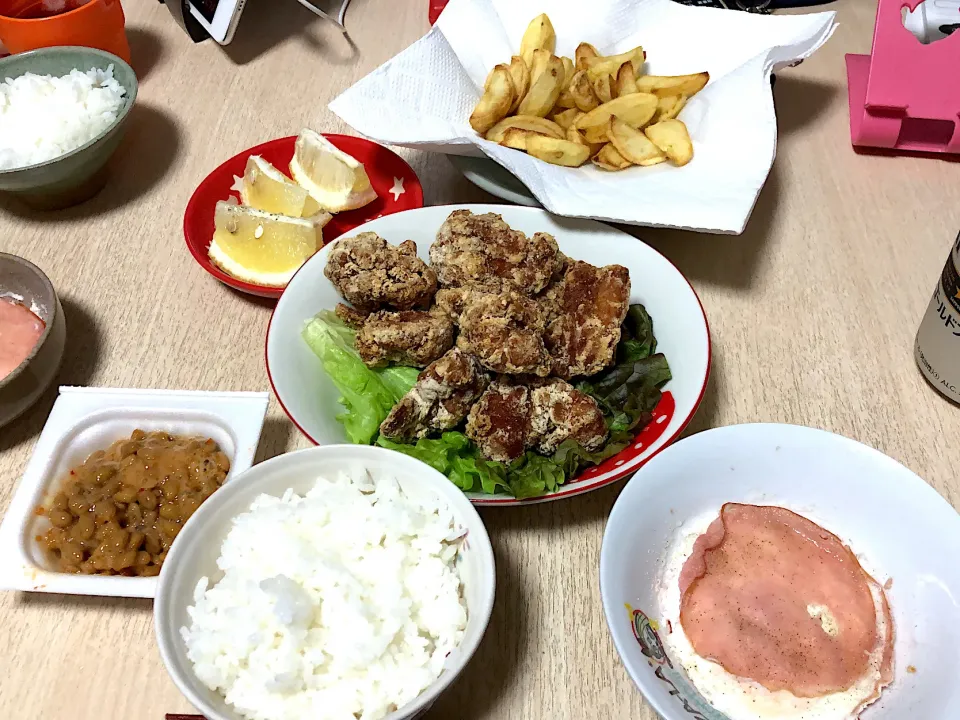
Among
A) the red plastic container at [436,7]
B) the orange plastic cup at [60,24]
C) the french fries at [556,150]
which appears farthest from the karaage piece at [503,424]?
the orange plastic cup at [60,24]

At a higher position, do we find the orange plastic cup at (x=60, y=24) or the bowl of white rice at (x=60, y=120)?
the orange plastic cup at (x=60, y=24)

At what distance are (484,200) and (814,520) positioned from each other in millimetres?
900

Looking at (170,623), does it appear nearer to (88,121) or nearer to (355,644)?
(355,644)

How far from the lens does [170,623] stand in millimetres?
776

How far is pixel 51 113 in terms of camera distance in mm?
1462

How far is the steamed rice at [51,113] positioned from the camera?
1432mm

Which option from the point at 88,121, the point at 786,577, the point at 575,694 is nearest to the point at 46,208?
the point at 88,121

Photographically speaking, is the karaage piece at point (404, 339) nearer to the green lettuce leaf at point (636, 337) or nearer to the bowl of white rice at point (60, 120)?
the green lettuce leaf at point (636, 337)

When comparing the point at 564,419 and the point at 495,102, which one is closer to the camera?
the point at 564,419

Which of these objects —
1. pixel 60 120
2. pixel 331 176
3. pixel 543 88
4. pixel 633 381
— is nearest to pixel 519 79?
pixel 543 88

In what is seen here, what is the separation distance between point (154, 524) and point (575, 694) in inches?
23.1

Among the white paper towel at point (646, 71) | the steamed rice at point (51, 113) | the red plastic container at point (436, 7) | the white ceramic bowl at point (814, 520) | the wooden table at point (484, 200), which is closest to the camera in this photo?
the white ceramic bowl at point (814, 520)

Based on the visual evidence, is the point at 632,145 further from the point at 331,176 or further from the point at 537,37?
the point at 331,176

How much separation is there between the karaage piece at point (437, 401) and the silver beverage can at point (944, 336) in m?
0.68
